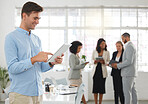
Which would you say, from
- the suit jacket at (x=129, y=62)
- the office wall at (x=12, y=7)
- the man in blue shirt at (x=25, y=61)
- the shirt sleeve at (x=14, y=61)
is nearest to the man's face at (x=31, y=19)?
the man in blue shirt at (x=25, y=61)

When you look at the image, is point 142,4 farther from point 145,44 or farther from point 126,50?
point 126,50

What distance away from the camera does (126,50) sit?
185 inches

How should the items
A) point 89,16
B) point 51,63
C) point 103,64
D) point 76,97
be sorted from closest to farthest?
point 51,63 < point 76,97 < point 103,64 < point 89,16

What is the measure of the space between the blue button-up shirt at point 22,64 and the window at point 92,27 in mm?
5084

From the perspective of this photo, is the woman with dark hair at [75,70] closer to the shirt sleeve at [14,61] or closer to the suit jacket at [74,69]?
the suit jacket at [74,69]

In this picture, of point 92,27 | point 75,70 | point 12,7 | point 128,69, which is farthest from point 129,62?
point 12,7

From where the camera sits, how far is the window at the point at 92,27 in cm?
686

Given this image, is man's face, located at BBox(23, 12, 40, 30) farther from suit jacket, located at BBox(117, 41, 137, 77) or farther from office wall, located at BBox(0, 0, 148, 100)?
office wall, located at BBox(0, 0, 148, 100)

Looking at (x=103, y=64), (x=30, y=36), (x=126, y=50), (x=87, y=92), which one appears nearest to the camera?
(x=30, y=36)

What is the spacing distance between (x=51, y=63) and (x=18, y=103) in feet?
1.60

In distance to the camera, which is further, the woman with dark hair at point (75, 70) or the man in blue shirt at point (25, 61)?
the woman with dark hair at point (75, 70)

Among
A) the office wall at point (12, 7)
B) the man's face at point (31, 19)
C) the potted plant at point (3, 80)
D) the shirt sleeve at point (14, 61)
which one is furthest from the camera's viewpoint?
the office wall at point (12, 7)

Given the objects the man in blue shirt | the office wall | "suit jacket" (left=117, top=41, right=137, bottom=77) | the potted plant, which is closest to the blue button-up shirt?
the man in blue shirt

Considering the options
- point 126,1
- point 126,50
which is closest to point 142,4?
point 126,1
